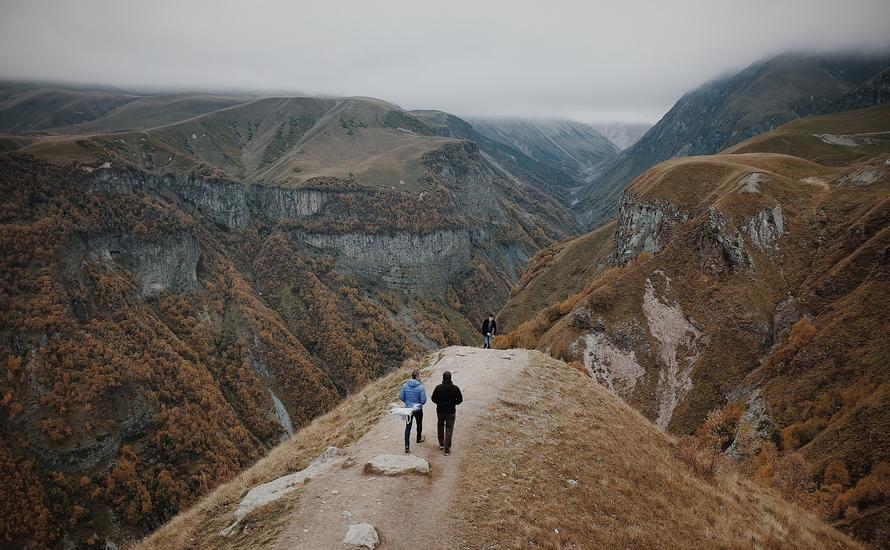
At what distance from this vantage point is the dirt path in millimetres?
12266

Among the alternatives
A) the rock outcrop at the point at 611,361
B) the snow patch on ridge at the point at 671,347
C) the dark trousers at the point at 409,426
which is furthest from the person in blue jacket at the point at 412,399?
the rock outcrop at the point at 611,361

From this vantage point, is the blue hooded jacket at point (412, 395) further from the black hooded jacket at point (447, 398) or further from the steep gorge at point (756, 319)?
the steep gorge at point (756, 319)

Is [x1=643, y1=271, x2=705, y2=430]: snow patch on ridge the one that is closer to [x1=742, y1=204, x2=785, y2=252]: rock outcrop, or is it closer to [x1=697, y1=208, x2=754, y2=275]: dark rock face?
[x1=697, y1=208, x2=754, y2=275]: dark rock face

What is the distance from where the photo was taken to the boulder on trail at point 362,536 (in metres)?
11.7

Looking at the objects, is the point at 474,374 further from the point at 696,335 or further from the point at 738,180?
the point at 738,180

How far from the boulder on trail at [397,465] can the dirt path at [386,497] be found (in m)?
0.24

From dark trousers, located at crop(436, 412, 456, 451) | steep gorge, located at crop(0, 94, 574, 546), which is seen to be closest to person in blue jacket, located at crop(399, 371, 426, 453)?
dark trousers, located at crop(436, 412, 456, 451)

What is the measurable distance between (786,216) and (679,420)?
156 feet

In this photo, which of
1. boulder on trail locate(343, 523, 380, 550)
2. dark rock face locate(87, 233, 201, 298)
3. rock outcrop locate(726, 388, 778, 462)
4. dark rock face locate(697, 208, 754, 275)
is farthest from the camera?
dark rock face locate(87, 233, 201, 298)

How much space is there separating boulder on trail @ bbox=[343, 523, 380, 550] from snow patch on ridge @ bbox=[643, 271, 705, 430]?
6759 cm

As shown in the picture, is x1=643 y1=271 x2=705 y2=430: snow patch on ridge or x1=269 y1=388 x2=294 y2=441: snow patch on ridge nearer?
x1=643 y1=271 x2=705 y2=430: snow patch on ridge

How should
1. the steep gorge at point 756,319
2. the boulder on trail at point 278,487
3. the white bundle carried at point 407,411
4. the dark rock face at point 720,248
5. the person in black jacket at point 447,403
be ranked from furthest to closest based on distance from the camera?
the dark rock face at point 720,248
the steep gorge at point 756,319
the person in black jacket at point 447,403
the white bundle carried at point 407,411
the boulder on trail at point 278,487

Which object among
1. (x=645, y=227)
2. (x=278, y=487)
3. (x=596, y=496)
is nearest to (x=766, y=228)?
(x=645, y=227)

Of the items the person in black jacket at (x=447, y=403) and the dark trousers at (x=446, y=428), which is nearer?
the person in black jacket at (x=447, y=403)
